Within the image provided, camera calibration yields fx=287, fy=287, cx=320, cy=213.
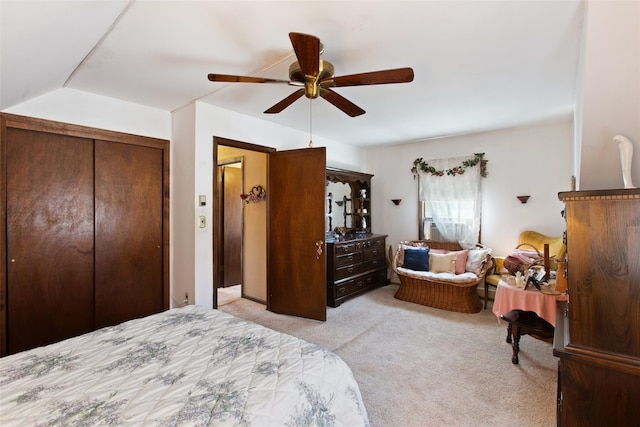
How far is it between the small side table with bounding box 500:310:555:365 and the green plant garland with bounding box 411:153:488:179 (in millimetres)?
2426

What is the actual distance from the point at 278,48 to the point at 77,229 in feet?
8.32

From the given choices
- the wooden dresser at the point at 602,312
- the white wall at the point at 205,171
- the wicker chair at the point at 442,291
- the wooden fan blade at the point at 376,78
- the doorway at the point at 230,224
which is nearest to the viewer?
the wooden dresser at the point at 602,312

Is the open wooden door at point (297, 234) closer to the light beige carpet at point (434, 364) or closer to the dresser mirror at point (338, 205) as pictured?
the light beige carpet at point (434, 364)

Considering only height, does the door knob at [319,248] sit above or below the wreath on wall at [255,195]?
below

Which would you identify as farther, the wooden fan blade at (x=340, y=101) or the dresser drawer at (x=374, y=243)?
the dresser drawer at (x=374, y=243)

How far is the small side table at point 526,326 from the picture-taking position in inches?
91.7

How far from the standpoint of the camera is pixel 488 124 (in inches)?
154

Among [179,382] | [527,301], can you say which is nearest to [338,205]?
[527,301]

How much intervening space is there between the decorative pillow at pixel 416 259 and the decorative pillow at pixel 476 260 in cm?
55

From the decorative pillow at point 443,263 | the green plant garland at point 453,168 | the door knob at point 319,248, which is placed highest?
the green plant garland at point 453,168

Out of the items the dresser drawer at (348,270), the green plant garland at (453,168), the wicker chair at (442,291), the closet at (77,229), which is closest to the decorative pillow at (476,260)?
the wicker chair at (442,291)

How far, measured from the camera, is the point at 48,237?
260 centimetres

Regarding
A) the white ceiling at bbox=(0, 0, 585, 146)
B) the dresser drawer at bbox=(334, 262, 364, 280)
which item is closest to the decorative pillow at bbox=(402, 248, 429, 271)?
the dresser drawer at bbox=(334, 262, 364, 280)

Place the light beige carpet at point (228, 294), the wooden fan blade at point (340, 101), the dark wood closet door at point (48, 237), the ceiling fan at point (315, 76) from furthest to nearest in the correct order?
the light beige carpet at point (228, 294), the dark wood closet door at point (48, 237), the wooden fan blade at point (340, 101), the ceiling fan at point (315, 76)
